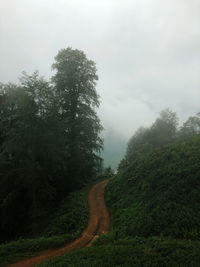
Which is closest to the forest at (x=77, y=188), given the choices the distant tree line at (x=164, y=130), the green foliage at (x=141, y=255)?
the green foliage at (x=141, y=255)

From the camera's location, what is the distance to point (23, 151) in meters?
12.5

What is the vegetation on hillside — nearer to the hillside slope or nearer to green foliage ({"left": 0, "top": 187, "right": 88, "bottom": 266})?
the hillside slope

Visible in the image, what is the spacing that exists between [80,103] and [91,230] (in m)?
14.6

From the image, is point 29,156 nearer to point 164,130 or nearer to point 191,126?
point 164,130

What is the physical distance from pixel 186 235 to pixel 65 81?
63.0 feet

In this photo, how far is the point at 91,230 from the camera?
10914 millimetres

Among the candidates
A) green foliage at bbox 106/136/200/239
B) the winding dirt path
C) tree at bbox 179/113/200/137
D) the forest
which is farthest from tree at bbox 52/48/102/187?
tree at bbox 179/113/200/137

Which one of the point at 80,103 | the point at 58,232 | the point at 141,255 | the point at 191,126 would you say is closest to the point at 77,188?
the point at 58,232

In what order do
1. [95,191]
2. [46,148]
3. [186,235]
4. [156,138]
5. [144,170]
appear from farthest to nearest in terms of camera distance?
[156,138]
[95,191]
[144,170]
[46,148]
[186,235]

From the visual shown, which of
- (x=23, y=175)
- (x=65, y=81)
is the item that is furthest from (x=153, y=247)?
(x=65, y=81)

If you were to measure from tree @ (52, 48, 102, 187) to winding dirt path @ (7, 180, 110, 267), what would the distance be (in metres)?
3.94

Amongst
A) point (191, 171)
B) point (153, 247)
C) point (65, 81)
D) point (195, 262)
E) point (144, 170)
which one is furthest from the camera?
point (65, 81)

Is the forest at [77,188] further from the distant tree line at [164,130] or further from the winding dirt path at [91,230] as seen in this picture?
the distant tree line at [164,130]

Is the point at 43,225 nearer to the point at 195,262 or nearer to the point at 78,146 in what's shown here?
the point at 78,146
